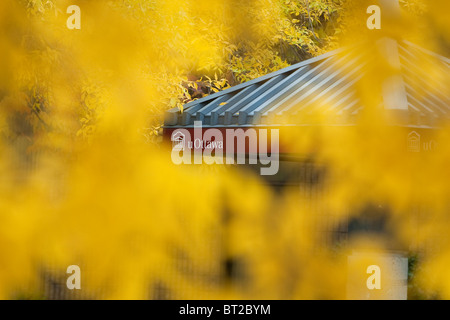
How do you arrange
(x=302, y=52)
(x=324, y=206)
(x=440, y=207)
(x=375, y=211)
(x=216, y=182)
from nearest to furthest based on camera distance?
(x=375, y=211) < (x=440, y=207) < (x=324, y=206) < (x=216, y=182) < (x=302, y=52)

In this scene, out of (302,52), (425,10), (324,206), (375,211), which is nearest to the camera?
(375,211)

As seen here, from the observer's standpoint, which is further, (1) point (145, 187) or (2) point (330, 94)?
(1) point (145, 187)

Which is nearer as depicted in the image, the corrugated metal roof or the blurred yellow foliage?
the corrugated metal roof

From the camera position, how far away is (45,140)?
350 inches

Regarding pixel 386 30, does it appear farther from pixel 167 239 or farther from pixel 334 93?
pixel 167 239

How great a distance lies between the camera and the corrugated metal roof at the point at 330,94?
647 centimetres

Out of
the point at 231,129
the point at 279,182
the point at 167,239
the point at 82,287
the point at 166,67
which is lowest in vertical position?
the point at 82,287

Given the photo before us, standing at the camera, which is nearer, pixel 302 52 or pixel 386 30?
pixel 386 30

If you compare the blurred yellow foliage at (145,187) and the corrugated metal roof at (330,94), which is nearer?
the corrugated metal roof at (330,94)

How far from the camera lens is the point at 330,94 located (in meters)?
6.95

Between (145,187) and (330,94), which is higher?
(330,94)

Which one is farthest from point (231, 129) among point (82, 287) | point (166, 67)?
point (82, 287)

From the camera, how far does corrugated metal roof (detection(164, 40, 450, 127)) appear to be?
6.47 m

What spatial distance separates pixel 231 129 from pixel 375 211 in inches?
71.2
